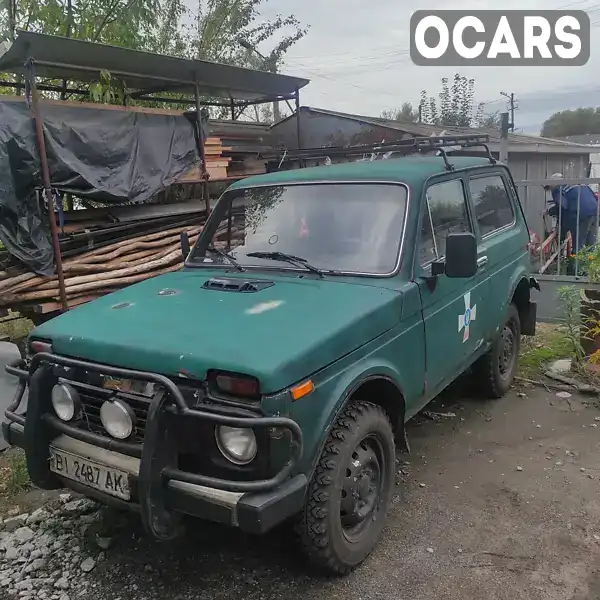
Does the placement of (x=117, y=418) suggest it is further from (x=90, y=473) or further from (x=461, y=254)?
(x=461, y=254)

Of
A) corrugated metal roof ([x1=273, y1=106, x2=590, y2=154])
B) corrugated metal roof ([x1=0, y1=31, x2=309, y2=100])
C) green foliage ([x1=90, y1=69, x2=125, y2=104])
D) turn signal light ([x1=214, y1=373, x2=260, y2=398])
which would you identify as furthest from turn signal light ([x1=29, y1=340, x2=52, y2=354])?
corrugated metal roof ([x1=273, y1=106, x2=590, y2=154])

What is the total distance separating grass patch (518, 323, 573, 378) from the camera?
6020mm

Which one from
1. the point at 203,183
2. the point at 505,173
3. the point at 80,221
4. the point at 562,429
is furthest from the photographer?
the point at 203,183

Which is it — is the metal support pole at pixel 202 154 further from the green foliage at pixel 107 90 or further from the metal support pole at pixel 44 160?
the metal support pole at pixel 44 160

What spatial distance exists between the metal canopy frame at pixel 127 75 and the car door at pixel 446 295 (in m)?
3.84

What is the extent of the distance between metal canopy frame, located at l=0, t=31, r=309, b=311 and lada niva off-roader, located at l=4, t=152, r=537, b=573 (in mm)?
2698

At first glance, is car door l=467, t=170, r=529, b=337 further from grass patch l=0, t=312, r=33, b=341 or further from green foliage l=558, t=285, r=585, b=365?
grass patch l=0, t=312, r=33, b=341

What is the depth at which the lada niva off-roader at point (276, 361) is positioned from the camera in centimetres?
249

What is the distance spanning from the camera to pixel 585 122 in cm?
5044

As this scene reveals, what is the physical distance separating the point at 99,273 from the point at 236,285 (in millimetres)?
3701

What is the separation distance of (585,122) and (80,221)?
2092 inches

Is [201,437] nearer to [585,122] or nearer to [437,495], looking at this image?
[437,495]

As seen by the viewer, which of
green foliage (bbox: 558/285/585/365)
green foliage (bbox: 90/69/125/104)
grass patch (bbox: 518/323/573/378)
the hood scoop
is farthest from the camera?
green foliage (bbox: 90/69/125/104)

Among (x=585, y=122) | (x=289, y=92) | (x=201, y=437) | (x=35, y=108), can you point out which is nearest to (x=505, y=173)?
(x=201, y=437)
